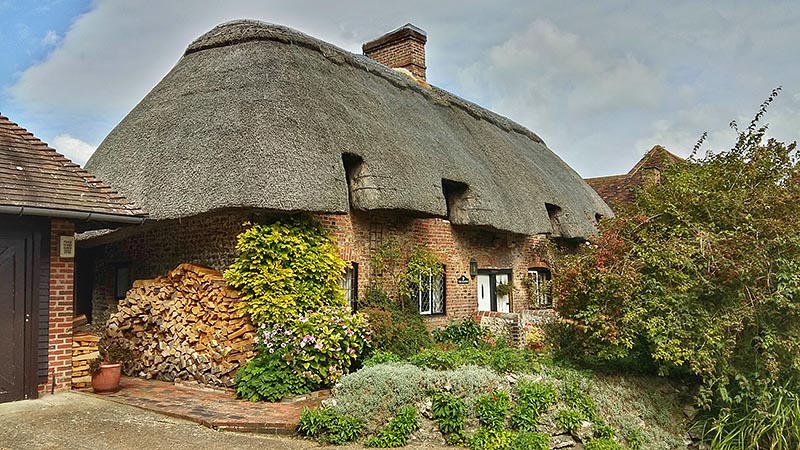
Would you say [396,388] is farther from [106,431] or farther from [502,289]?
[502,289]

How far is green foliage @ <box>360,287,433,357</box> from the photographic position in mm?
9375

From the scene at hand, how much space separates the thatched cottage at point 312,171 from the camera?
8.93m

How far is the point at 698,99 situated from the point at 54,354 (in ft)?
41.0

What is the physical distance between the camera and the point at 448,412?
664 cm

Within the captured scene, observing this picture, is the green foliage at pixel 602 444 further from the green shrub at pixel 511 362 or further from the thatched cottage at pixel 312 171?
the thatched cottage at pixel 312 171

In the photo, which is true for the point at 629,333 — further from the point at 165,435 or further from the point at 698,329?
the point at 165,435

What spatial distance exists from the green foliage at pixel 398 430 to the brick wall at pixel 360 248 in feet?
13.1

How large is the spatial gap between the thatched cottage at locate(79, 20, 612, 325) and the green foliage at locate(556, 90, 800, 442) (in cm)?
374

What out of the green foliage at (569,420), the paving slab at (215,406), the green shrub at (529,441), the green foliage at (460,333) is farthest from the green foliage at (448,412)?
the green foliage at (460,333)

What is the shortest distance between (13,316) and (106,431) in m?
2.51

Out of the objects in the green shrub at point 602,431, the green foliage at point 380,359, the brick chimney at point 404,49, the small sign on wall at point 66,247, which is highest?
the brick chimney at point 404,49

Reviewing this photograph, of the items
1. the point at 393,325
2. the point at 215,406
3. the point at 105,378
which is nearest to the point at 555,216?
the point at 393,325

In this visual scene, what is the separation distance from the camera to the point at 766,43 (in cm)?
863

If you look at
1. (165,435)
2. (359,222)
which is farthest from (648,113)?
(165,435)
